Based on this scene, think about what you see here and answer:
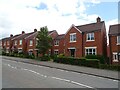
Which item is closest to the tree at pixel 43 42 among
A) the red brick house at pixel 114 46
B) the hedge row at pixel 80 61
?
the hedge row at pixel 80 61

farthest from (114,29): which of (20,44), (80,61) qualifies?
(20,44)

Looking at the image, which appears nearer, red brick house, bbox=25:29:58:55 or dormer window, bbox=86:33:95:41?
dormer window, bbox=86:33:95:41

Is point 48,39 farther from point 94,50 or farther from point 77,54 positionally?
point 94,50

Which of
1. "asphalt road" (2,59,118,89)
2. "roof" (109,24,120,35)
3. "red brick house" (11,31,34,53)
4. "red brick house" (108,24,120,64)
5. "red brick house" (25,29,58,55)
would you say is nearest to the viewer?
"asphalt road" (2,59,118,89)

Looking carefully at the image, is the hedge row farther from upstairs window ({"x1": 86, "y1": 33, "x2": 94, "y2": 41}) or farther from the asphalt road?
the asphalt road

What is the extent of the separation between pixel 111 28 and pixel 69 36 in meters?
9.21

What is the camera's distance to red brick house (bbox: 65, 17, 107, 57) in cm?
3645

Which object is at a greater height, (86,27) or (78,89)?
(86,27)

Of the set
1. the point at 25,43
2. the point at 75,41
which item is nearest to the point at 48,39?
the point at 75,41

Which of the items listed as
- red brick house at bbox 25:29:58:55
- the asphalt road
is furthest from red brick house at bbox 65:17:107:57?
the asphalt road

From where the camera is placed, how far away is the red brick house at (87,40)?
36.5 m

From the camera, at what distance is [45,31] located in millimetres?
43469

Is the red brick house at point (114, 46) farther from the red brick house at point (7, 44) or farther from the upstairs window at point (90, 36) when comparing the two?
the red brick house at point (7, 44)

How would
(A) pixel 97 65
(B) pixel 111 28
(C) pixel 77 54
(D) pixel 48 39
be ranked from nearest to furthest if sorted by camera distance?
(A) pixel 97 65, (B) pixel 111 28, (C) pixel 77 54, (D) pixel 48 39
